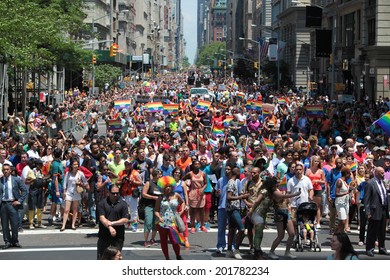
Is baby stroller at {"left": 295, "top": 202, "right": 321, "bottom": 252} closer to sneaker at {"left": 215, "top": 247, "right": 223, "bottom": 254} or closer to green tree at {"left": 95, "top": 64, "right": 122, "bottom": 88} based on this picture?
sneaker at {"left": 215, "top": 247, "right": 223, "bottom": 254}

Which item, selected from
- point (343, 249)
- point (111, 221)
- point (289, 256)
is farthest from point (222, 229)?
point (343, 249)

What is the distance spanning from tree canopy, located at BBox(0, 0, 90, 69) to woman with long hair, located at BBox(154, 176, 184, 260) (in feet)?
67.0

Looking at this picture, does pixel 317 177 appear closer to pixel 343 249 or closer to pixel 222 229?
pixel 222 229

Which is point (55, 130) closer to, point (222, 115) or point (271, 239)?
point (222, 115)

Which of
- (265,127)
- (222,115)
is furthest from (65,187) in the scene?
(222,115)

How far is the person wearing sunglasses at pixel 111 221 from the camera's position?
10711 mm

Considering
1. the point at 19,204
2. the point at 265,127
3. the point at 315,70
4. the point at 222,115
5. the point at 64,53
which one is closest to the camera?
the point at 19,204

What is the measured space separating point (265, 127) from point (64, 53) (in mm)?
23502

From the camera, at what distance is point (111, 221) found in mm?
10875

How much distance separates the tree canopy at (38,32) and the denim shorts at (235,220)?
66.2 ft

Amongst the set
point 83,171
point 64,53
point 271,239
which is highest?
point 64,53

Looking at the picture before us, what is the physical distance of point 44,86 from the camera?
6594cm

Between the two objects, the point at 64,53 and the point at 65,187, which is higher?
the point at 64,53

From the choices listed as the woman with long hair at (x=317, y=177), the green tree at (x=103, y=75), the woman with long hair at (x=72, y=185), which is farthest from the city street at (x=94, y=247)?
the green tree at (x=103, y=75)
